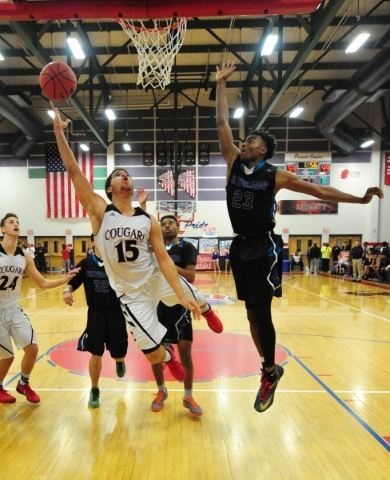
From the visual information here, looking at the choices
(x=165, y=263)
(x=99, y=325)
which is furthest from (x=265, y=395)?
(x=99, y=325)

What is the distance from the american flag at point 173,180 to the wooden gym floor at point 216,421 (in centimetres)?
1610

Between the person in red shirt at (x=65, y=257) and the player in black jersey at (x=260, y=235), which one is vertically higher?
the player in black jersey at (x=260, y=235)

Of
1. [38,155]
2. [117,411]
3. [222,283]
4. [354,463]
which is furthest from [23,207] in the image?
[354,463]

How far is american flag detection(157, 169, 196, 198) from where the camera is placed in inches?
886

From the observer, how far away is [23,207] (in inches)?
901

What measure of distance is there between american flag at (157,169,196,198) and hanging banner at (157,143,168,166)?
45cm

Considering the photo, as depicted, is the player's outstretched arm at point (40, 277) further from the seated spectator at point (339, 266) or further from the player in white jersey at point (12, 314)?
the seated spectator at point (339, 266)

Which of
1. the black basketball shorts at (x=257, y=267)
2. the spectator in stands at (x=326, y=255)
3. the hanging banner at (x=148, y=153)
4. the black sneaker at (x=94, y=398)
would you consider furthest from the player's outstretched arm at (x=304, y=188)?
the hanging banner at (x=148, y=153)

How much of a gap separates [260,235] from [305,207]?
67.2 ft

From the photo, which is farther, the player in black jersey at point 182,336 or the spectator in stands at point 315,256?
the spectator in stands at point 315,256

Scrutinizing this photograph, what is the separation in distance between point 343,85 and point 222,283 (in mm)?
10495

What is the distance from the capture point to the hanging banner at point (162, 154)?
73.6 feet

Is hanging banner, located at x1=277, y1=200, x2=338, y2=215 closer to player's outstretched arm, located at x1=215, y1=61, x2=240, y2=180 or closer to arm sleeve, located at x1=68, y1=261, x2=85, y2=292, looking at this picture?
arm sleeve, located at x1=68, y1=261, x2=85, y2=292

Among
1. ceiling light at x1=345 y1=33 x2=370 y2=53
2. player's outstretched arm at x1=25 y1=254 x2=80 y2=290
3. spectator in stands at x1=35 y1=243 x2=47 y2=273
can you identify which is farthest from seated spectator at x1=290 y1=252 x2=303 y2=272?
player's outstretched arm at x1=25 y1=254 x2=80 y2=290
